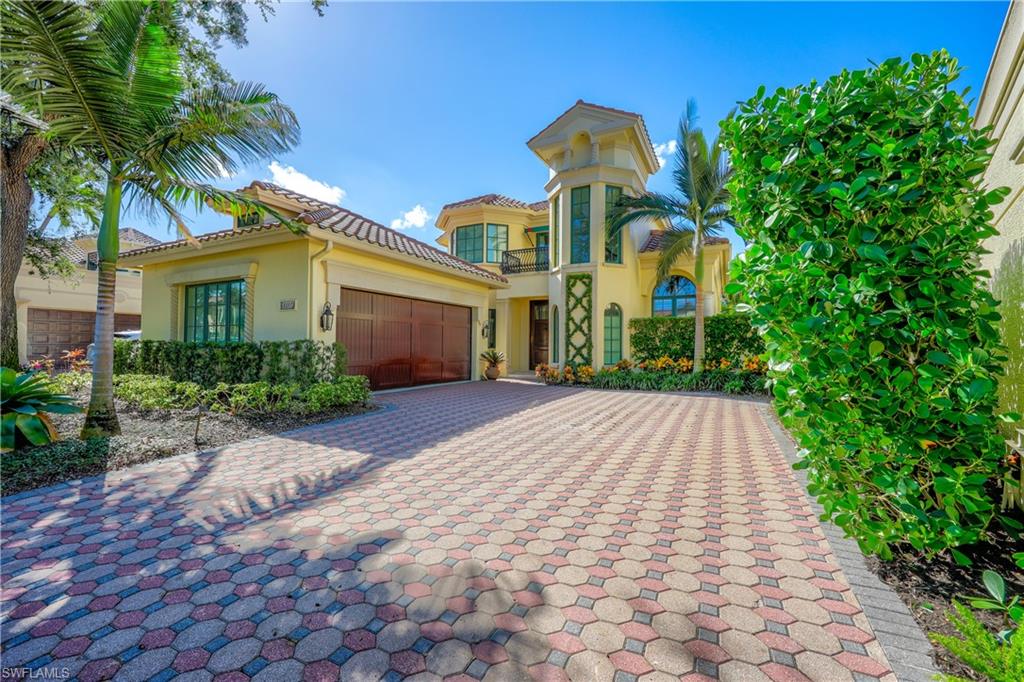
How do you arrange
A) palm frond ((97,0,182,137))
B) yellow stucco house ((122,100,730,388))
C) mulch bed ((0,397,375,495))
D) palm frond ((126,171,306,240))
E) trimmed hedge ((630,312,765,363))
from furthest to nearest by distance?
trimmed hedge ((630,312,765,363))
yellow stucco house ((122,100,730,388))
palm frond ((126,171,306,240))
palm frond ((97,0,182,137))
mulch bed ((0,397,375,495))

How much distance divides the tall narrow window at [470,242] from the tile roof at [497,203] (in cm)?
102

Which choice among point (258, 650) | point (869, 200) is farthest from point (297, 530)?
point (869, 200)

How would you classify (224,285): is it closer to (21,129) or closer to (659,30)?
(21,129)

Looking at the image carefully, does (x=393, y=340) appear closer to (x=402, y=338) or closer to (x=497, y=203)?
(x=402, y=338)

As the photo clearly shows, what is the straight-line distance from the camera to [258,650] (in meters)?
2.05

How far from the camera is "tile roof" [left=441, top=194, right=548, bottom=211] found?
18688mm

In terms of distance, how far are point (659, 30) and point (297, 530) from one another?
936cm

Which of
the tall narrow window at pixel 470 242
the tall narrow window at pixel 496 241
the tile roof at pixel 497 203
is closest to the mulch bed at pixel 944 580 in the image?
the tall narrow window at pixel 496 241

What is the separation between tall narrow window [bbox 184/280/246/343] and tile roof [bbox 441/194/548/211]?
10559 mm

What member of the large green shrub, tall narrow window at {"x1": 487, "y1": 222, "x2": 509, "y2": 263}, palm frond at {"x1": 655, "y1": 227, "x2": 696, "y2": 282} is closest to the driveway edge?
the large green shrub

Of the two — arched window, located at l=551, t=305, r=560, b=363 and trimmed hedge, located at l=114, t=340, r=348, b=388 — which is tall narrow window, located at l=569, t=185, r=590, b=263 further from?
trimmed hedge, located at l=114, t=340, r=348, b=388

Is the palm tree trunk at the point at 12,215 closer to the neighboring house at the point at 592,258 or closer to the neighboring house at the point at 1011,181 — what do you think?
the neighboring house at the point at 592,258

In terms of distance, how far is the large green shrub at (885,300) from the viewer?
7.64 ft

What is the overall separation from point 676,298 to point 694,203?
16.8 ft
